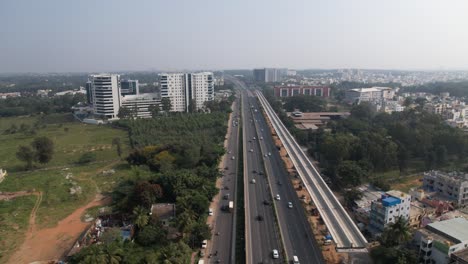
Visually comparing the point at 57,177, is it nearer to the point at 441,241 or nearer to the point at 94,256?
the point at 94,256

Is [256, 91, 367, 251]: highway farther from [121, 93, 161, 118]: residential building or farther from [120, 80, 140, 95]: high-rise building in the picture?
[120, 80, 140, 95]: high-rise building

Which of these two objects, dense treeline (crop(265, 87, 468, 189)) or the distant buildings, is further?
the distant buildings

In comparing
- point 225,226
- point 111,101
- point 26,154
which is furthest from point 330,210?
point 111,101

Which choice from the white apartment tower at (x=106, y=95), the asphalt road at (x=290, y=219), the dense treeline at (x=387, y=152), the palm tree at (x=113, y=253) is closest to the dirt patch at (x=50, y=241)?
the palm tree at (x=113, y=253)

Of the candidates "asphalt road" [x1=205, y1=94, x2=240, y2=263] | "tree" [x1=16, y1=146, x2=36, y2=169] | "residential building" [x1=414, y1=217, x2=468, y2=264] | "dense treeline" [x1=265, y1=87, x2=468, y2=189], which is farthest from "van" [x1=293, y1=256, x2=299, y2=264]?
"tree" [x1=16, y1=146, x2=36, y2=169]

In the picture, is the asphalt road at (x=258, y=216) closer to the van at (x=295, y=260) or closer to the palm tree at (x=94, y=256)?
the van at (x=295, y=260)

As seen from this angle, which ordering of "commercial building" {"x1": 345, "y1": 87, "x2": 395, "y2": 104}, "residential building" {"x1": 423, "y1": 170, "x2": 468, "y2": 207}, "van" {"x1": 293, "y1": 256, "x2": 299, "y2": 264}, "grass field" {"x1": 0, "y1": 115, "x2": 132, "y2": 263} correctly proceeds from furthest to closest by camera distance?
"commercial building" {"x1": 345, "y1": 87, "x2": 395, "y2": 104} → "residential building" {"x1": 423, "y1": 170, "x2": 468, "y2": 207} → "grass field" {"x1": 0, "y1": 115, "x2": 132, "y2": 263} → "van" {"x1": 293, "y1": 256, "x2": 299, "y2": 264}
